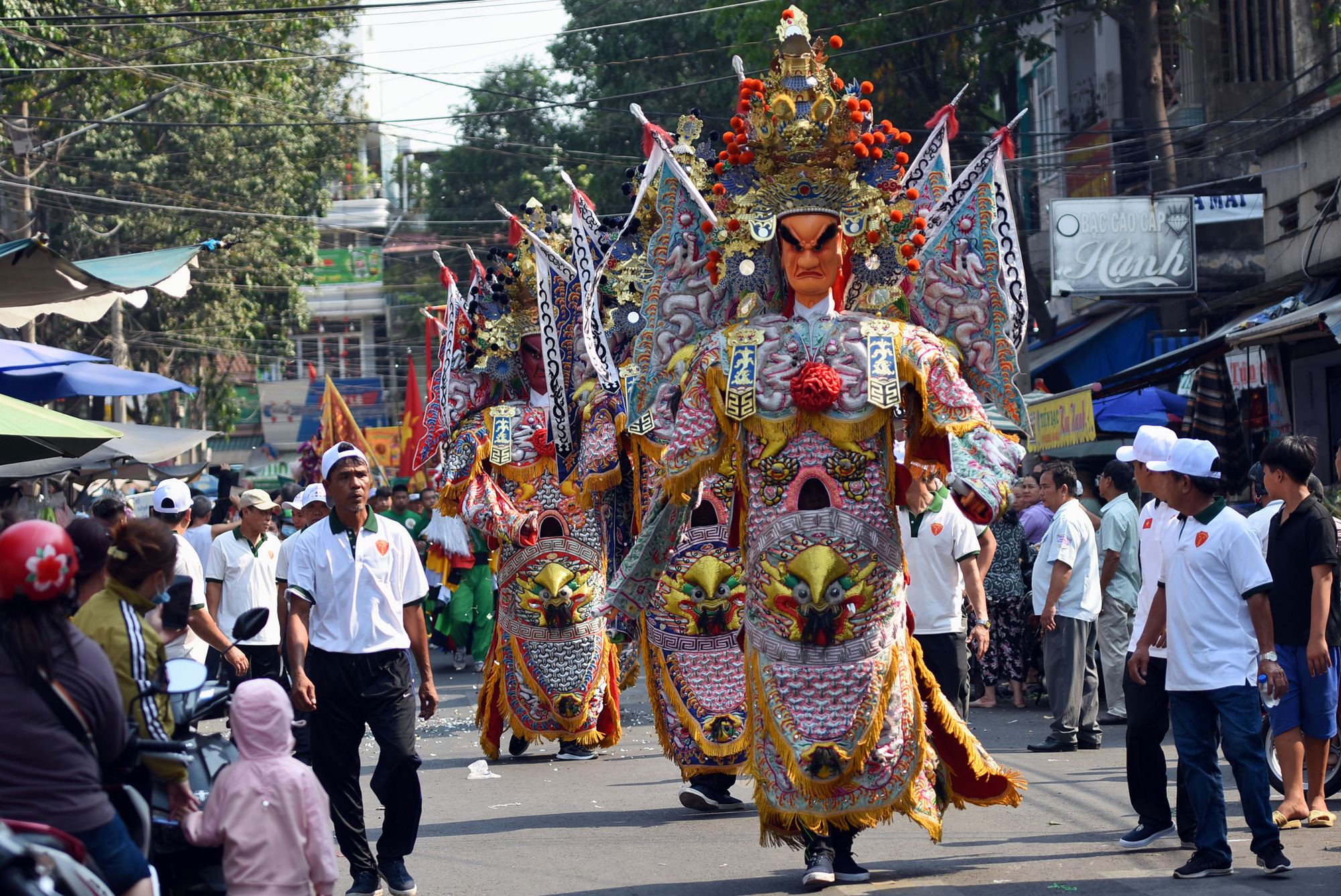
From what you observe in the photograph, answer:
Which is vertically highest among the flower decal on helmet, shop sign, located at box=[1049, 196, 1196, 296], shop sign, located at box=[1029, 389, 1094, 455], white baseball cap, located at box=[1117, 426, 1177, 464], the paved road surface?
shop sign, located at box=[1049, 196, 1196, 296]

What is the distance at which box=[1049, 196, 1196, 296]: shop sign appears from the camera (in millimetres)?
18000

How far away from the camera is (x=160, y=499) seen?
9148mm

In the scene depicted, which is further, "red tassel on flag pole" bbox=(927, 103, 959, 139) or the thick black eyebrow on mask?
"red tassel on flag pole" bbox=(927, 103, 959, 139)

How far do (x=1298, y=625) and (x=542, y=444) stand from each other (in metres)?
5.00

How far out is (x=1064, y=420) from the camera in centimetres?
1528

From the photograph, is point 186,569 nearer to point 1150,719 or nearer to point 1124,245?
point 1150,719

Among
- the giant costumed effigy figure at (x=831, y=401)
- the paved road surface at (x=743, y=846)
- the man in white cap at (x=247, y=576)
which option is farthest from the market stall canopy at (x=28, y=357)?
the giant costumed effigy figure at (x=831, y=401)

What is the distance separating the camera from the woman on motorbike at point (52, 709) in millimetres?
3781

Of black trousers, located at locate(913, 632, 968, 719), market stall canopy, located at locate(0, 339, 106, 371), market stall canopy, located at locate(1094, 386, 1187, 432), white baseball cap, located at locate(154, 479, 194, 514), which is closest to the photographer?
black trousers, located at locate(913, 632, 968, 719)

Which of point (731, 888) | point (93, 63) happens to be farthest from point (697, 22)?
point (731, 888)

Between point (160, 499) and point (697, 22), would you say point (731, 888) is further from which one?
point (697, 22)

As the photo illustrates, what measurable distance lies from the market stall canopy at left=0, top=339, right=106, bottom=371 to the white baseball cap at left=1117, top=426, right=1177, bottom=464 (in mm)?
6300

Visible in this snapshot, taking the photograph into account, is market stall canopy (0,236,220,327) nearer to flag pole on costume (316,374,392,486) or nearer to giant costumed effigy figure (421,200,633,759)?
giant costumed effigy figure (421,200,633,759)

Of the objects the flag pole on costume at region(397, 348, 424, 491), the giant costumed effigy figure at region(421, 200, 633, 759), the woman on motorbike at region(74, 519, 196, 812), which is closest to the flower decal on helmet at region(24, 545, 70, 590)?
the woman on motorbike at region(74, 519, 196, 812)
